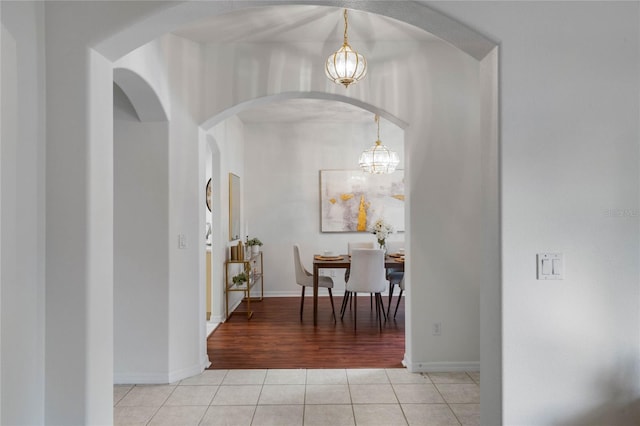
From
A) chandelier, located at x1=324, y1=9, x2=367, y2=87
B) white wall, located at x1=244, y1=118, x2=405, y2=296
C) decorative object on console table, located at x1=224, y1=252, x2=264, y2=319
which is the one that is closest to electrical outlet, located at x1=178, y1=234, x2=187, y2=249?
chandelier, located at x1=324, y1=9, x2=367, y2=87

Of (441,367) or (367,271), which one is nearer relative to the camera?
(441,367)

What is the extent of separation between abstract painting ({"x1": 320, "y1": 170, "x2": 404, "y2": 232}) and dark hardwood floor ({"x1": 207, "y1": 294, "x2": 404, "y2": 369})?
154 cm

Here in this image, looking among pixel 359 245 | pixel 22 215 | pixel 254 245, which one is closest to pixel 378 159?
pixel 359 245

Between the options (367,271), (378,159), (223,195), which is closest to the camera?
(367,271)

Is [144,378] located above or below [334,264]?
below

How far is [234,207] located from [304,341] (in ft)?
7.63

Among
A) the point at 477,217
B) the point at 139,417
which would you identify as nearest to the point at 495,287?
the point at 477,217

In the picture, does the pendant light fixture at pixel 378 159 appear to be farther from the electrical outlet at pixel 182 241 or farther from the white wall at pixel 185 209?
the electrical outlet at pixel 182 241

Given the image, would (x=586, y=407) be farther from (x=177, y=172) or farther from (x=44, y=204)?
(x=177, y=172)

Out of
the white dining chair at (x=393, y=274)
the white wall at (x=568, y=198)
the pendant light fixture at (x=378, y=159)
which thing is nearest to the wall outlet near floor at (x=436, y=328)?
the white dining chair at (x=393, y=274)

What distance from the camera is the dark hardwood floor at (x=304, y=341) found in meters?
3.79

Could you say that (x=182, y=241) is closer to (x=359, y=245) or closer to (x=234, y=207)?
(x=234, y=207)

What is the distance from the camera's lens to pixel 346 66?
2924 millimetres

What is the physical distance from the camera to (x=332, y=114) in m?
Result: 6.26
